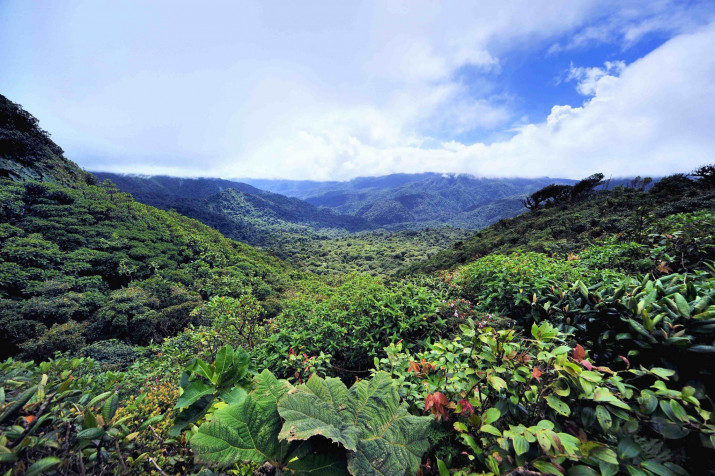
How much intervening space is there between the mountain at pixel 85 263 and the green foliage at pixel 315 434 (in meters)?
5.90

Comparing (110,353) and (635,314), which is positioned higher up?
(635,314)

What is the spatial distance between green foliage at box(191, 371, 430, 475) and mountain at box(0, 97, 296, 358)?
590cm

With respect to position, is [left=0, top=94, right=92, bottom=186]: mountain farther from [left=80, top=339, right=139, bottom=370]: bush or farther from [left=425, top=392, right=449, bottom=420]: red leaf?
[left=425, top=392, right=449, bottom=420]: red leaf

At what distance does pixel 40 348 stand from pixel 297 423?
72.4 ft

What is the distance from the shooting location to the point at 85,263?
85.0 ft

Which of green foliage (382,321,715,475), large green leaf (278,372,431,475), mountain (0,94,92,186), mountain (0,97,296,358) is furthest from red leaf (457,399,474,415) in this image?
mountain (0,94,92,186)

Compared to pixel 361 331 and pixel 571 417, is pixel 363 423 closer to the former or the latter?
pixel 571 417

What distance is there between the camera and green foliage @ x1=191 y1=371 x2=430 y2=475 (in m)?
1.09

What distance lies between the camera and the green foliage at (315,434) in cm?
109

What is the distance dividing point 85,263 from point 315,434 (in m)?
36.9

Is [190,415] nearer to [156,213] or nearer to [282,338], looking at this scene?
[282,338]

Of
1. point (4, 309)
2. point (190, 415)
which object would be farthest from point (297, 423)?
point (4, 309)

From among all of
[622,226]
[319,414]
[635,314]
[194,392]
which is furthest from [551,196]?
[194,392]

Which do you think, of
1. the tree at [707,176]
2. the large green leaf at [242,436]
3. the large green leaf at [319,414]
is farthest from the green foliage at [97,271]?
the tree at [707,176]
